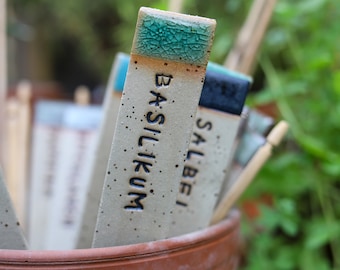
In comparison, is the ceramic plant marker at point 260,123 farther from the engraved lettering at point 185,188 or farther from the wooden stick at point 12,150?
the wooden stick at point 12,150

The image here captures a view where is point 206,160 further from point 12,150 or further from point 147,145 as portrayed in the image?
point 12,150

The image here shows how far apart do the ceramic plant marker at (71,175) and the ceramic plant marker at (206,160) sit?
0.14 m

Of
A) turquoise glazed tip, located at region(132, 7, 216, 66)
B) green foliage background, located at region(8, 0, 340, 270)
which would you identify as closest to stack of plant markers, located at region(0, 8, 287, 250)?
turquoise glazed tip, located at region(132, 7, 216, 66)

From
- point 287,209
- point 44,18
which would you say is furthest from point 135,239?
point 44,18

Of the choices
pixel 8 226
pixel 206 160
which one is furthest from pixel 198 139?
pixel 8 226

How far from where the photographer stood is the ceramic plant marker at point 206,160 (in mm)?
295

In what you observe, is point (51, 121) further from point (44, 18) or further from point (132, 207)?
point (44, 18)

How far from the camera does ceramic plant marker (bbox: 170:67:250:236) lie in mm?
295

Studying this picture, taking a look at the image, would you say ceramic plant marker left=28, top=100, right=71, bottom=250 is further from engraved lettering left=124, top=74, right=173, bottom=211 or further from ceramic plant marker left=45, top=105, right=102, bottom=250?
engraved lettering left=124, top=74, right=173, bottom=211

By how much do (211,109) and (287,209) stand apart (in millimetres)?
164

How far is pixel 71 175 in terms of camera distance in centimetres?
42

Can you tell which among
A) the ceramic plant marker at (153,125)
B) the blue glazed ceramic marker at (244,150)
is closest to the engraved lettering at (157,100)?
the ceramic plant marker at (153,125)

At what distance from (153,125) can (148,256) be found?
0.21 ft

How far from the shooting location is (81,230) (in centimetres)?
35
